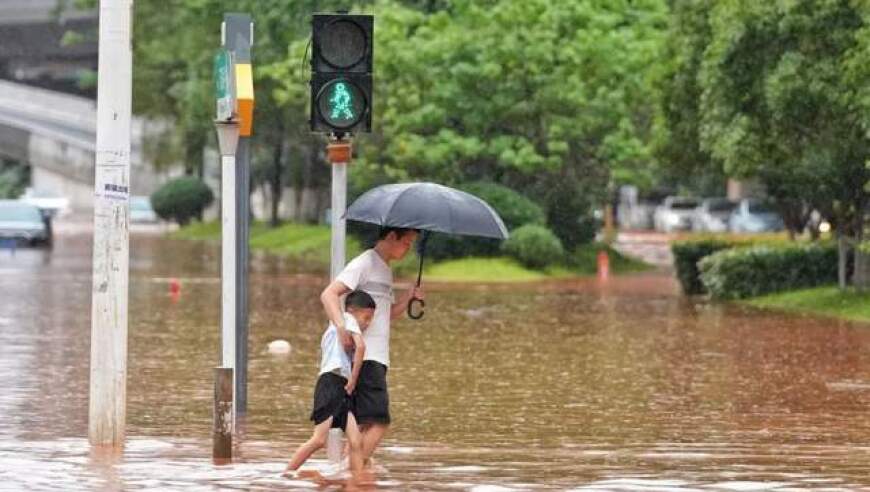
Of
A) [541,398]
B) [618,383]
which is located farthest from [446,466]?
[618,383]

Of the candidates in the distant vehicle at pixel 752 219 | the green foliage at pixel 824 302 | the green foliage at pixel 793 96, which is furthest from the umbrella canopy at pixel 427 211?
the distant vehicle at pixel 752 219

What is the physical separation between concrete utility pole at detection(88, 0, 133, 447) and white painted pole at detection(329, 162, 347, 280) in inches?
58.6

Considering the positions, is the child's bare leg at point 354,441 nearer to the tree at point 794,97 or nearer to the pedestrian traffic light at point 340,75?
the pedestrian traffic light at point 340,75

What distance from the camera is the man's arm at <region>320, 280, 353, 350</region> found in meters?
13.9

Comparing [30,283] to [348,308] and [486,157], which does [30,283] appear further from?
[348,308]

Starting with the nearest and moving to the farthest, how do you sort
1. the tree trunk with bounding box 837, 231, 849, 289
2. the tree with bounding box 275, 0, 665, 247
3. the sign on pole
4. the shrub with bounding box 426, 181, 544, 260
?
the sign on pole, the tree trunk with bounding box 837, 231, 849, 289, the shrub with bounding box 426, 181, 544, 260, the tree with bounding box 275, 0, 665, 247

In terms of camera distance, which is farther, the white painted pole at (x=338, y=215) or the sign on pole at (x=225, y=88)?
the sign on pole at (x=225, y=88)

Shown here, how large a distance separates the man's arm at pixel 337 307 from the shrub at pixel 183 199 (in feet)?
242

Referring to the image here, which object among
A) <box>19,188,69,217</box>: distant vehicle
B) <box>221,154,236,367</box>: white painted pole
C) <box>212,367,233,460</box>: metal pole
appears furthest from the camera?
<box>19,188,69,217</box>: distant vehicle

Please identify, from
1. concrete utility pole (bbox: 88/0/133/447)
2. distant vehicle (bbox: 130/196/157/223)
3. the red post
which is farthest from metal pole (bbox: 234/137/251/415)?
distant vehicle (bbox: 130/196/157/223)

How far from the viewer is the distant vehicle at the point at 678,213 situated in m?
82.5

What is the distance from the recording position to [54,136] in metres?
109

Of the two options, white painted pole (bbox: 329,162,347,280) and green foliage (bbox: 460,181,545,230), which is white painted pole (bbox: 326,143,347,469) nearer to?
white painted pole (bbox: 329,162,347,280)

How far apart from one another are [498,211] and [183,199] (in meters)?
Answer: 39.8
